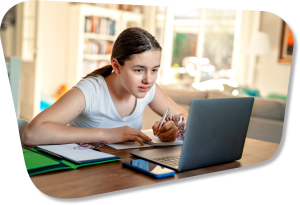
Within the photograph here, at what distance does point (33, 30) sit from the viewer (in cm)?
464

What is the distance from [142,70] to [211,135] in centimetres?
50

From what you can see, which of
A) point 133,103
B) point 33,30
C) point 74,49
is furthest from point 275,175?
point 74,49

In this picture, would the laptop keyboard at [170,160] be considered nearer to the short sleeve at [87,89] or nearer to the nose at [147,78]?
the nose at [147,78]

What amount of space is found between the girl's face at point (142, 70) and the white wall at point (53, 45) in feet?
15.0

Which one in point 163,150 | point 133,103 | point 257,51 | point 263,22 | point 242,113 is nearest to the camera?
point 242,113

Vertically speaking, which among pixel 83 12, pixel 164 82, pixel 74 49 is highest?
pixel 83 12

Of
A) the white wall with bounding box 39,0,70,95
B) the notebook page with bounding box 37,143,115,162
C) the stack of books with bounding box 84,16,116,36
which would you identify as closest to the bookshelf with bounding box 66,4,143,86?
the stack of books with bounding box 84,16,116,36

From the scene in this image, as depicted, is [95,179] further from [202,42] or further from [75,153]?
[202,42]

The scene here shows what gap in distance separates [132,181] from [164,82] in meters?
6.00

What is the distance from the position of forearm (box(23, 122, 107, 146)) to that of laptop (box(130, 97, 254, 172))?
9.3 inches

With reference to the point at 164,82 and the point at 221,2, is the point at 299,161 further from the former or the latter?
the point at 164,82

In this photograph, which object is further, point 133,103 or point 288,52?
point 288,52

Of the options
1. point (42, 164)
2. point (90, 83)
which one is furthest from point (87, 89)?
point (42, 164)

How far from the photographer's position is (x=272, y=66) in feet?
19.4
